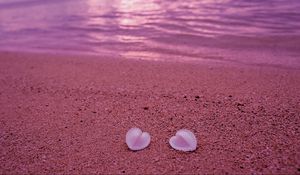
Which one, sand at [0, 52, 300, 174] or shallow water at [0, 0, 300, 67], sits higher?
shallow water at [0, 0, 300, 67]

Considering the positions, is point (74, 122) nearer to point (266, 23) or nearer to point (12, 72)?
point (12, 72)

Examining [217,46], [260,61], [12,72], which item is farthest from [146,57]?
[12,72]

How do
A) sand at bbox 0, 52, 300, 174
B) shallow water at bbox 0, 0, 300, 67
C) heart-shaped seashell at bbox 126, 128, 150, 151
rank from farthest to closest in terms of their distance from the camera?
shallow water at bbox 0, 0, 300, 67 < heart-shaped seashell at bbox 126, 128, 150, 151 < sand at bbox 0, 52, 300, 174

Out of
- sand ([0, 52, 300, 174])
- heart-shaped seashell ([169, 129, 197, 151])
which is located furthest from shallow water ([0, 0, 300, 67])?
heart-shaped seashell ([169, 129, 197, 151])

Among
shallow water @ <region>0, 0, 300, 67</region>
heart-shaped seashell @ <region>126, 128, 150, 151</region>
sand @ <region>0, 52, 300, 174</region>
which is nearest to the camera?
sand @ <region>0, 52, 300, 174</region>

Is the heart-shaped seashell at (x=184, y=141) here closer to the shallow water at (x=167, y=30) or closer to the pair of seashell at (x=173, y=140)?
the pair of seashell at (x=173, y=140)

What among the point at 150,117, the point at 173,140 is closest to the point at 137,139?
the point at 173,140

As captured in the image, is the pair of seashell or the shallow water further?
the shallow water

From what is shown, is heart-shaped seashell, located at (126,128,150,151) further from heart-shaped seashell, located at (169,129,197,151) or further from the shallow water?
the shallow water
